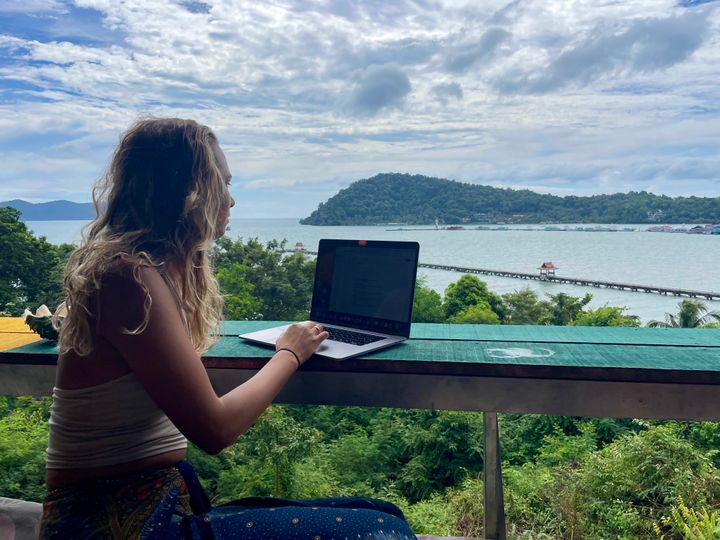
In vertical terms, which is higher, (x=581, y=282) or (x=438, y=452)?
(x=581, y=282)

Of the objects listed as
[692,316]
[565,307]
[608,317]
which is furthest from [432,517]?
[565,307]

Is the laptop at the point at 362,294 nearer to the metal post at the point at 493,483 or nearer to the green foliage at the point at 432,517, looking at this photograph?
the metal post at the point at 493,483

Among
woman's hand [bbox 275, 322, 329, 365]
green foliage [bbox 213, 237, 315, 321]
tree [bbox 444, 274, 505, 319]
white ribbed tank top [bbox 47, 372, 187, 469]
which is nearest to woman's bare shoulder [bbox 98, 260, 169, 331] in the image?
white ribbed tank top [bbox 47, 372, 187, 469]

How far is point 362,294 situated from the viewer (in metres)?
1.50

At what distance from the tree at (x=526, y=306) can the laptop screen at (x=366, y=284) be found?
21.0 ft

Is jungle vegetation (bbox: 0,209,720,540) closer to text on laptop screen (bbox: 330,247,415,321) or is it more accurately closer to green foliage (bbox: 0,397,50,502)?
green foliage (bbox: 0,397,50,502)

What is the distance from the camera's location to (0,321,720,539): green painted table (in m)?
1.17

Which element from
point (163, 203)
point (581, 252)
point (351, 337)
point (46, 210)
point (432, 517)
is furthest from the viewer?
point (581, 252)

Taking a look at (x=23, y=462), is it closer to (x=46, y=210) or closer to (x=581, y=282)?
(x=46, y=210)

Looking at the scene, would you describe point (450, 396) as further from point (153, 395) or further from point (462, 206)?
point (462, 206)

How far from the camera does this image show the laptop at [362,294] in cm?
142

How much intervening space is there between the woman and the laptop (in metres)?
0.44

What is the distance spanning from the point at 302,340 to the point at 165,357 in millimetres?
430

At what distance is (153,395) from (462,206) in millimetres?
3537
